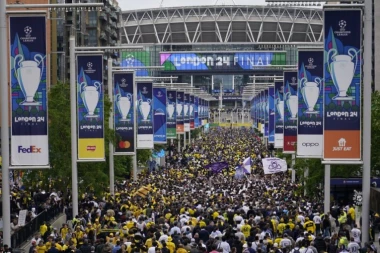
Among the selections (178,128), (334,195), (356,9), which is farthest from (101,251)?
(178,128)

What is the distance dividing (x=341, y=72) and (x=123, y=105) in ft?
78.0

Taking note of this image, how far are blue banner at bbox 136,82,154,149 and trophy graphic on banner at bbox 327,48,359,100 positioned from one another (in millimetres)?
29968

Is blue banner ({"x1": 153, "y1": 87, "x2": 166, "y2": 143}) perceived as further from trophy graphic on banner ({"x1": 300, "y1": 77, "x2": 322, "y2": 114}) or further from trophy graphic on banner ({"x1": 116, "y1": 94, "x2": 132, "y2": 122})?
trophy graphic on banner ({"x1": 300, "y1": 77, "x2": 322, "y2": 114})

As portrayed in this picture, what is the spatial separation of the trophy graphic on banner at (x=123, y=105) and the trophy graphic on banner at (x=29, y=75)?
20887 mm

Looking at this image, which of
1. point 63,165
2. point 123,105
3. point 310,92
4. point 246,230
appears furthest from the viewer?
point 123,105

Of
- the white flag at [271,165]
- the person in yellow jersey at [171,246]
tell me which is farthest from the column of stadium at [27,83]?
the white flag at [271,165]

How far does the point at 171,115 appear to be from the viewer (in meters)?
73.1

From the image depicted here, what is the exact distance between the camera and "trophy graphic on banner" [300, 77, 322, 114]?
32344 millimetres

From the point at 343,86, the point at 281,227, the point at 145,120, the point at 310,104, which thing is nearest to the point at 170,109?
the point at 145,120

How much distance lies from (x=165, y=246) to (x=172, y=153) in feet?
243

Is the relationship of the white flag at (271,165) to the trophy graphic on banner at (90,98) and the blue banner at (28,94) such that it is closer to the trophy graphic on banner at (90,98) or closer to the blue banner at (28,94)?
the trophy graphic on banner at (90,98)

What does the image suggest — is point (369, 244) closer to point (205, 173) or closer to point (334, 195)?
point (334, 195)

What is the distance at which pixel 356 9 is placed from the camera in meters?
21.9

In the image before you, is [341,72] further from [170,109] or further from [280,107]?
[170,109]
